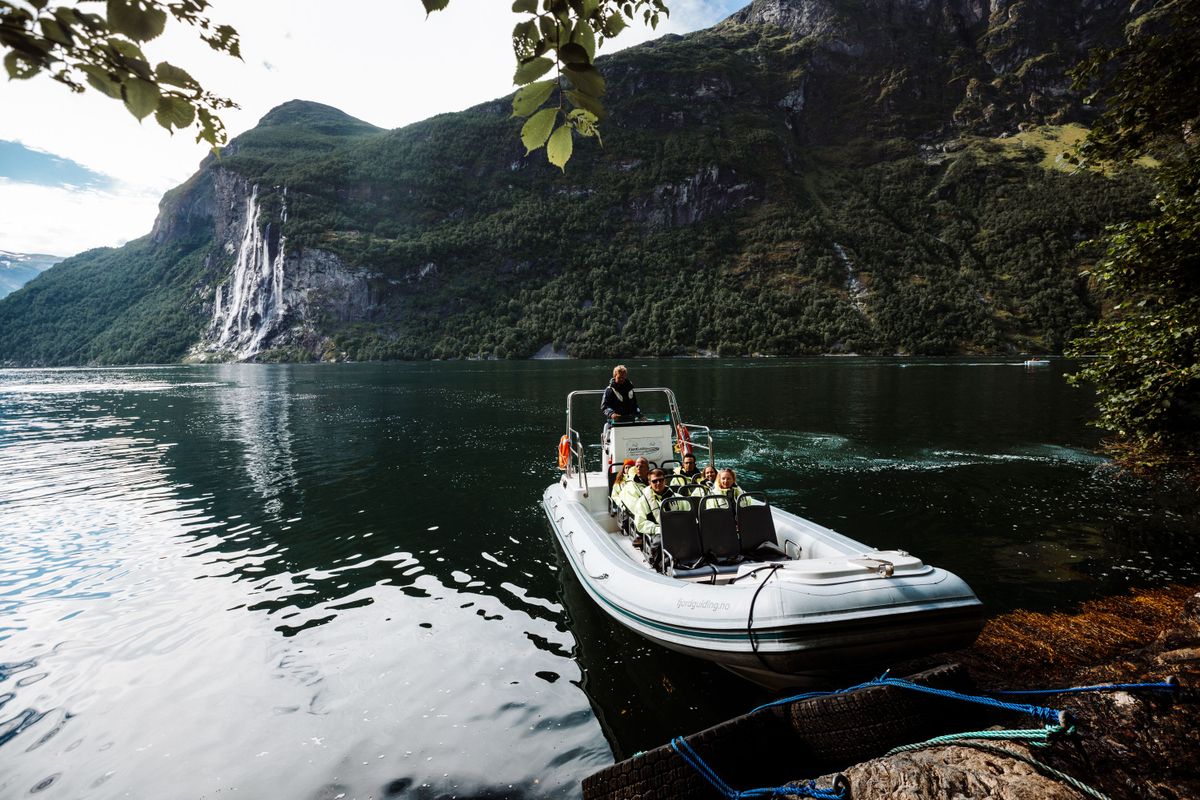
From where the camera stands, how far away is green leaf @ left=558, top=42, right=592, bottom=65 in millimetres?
1550

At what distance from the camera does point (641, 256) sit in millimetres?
159125

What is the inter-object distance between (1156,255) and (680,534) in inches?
313

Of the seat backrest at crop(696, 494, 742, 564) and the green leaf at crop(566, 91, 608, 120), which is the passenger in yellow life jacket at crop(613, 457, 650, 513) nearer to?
the seat backrest at crop(696, 494, 742, 564)

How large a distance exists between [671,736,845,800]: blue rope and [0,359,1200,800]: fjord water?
5.08 feet

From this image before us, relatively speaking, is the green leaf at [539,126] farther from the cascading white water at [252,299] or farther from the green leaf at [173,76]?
the cascading white water at [252,299]

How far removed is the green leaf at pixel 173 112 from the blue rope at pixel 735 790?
407 centimetres

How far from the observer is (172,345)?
155250 millimetres

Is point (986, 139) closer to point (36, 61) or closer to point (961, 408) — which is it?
point (961, 408)

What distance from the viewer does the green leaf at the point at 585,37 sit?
167cm

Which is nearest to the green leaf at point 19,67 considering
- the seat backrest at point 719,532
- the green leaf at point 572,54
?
the green leaf at point 572,54

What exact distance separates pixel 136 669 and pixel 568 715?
210 inches

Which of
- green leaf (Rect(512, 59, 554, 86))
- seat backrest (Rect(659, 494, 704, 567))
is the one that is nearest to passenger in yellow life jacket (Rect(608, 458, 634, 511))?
seat backrest (Rect(659, 494, 704, 567))

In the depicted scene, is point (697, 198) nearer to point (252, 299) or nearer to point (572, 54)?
point (252, 299)

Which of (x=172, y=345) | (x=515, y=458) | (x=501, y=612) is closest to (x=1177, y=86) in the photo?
(x=501, y=612)
